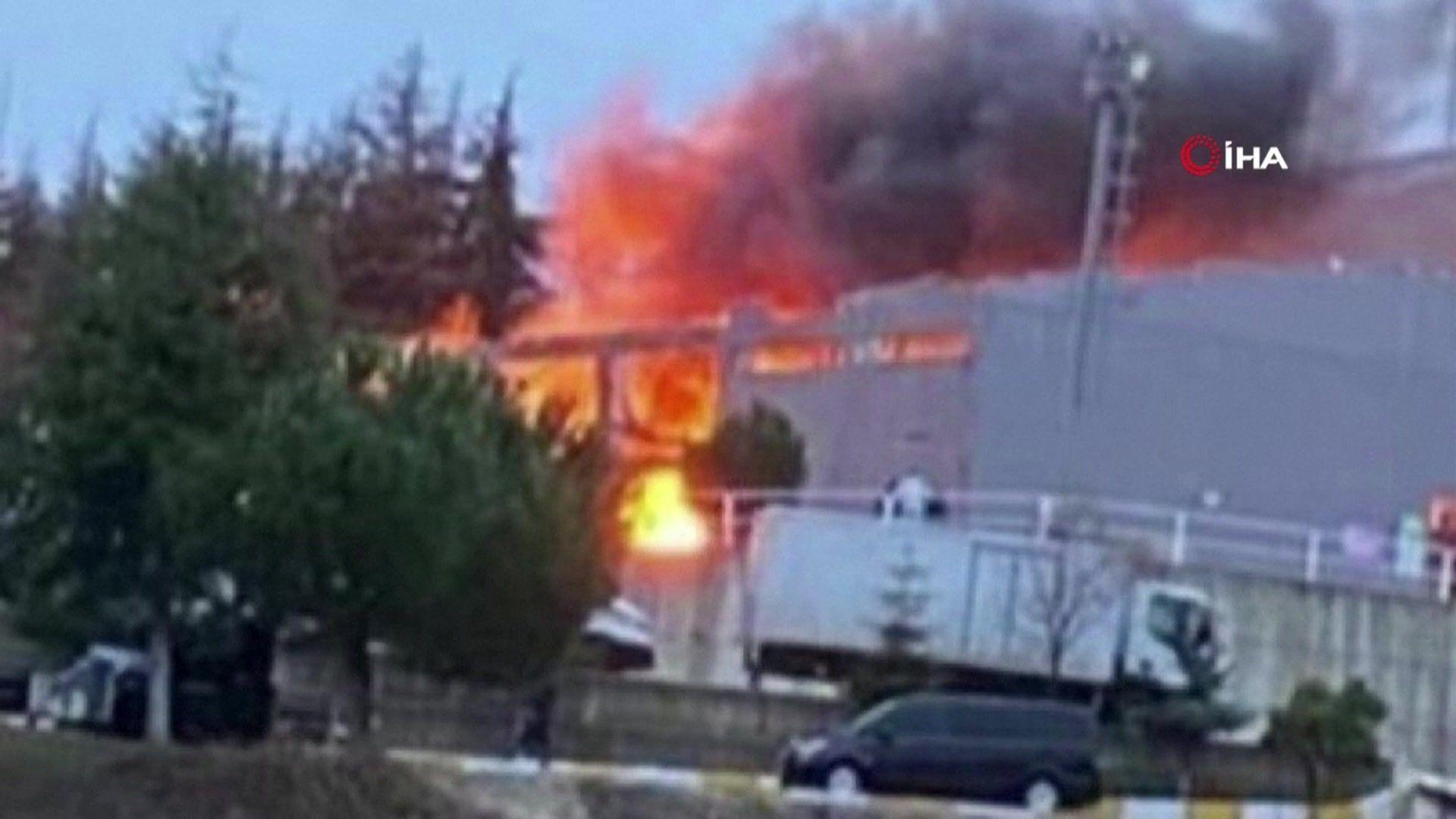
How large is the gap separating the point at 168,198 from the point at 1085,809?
11.2 meters

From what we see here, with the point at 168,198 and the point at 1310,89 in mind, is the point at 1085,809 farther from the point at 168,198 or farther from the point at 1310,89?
the point at 1310,89

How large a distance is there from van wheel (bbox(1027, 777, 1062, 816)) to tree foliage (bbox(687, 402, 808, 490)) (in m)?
14.0

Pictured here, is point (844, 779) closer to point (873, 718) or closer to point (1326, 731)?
point (873, 718)

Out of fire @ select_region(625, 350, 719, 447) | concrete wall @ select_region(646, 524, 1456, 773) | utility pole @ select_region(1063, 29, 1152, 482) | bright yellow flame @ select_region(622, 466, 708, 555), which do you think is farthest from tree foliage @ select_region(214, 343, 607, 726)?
fire @ select_region(625, 350, 719, 447)

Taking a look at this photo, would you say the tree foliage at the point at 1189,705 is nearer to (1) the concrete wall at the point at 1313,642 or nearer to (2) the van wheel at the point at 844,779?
(1) the concrete wall at the point at 1313,642

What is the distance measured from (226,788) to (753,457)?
85.9 feet

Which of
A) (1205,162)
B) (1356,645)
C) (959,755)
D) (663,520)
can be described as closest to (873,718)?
(959,755)

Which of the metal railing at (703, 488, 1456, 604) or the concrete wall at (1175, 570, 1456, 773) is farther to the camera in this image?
the metal railing at (703, 488, 1456, 604)

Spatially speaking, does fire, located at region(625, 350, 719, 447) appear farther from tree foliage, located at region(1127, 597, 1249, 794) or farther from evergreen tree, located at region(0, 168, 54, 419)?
tree foliage, located at region(1127, 597, 1249, 794)

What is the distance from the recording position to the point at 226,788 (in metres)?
23.2

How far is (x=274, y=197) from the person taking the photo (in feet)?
127

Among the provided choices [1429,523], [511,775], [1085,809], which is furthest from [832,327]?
[511,775]

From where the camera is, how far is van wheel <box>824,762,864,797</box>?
112ft

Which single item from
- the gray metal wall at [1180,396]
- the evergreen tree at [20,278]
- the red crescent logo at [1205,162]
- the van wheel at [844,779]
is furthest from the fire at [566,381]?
the red crescent logo at [1205,162]
